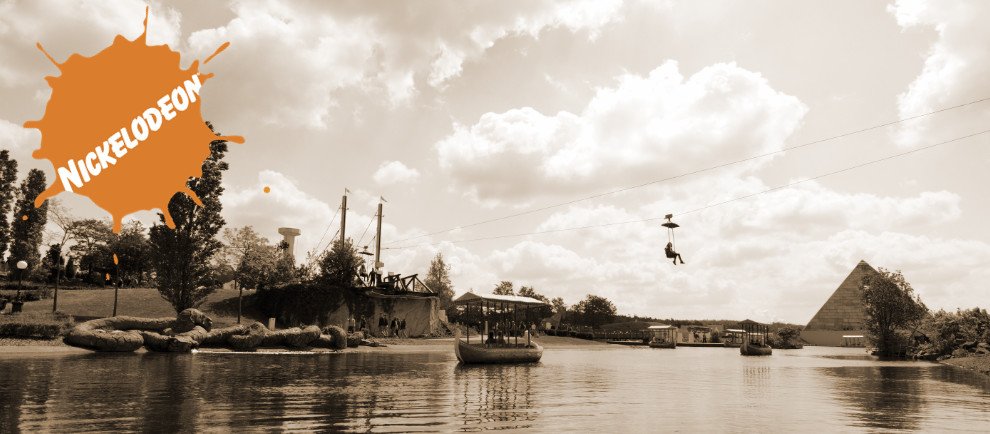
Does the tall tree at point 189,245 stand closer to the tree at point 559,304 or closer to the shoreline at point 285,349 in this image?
the shoreline at point 285,349

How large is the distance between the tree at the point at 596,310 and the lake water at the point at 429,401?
85.7 metres

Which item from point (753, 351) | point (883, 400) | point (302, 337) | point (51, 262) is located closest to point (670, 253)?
point (883, 400)

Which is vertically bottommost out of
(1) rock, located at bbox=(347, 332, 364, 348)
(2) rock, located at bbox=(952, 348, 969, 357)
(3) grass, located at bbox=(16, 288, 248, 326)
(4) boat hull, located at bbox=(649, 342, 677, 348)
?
(4) boat hull, located at bbox=(649, 342, 677, 348)

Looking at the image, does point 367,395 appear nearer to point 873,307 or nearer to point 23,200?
point 873,307

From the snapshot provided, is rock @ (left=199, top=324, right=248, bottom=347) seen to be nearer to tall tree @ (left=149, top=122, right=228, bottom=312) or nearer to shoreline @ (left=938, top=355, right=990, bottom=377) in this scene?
tall tree @ (left=149, top=122, right=228, bottom=312)

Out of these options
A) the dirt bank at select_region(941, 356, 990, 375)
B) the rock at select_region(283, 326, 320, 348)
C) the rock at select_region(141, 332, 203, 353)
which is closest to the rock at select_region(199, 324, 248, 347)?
the rock at select_region(141, 332, 203, 353)

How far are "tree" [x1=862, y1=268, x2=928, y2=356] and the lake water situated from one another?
119ft

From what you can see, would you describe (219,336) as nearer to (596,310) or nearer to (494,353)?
(494,353)

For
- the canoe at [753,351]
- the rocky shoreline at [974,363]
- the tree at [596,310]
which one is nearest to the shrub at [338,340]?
the rocky shoreline at [974,363]

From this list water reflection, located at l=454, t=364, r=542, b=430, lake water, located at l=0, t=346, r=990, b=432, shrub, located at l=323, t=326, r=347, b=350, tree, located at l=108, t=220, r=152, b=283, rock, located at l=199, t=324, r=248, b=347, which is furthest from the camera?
tree, located at l=108, t=220, r=152, b=283

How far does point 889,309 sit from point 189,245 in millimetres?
60394

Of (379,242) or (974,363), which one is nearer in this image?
(974,363)

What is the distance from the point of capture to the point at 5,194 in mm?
60688

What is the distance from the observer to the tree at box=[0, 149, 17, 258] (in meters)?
60.2
